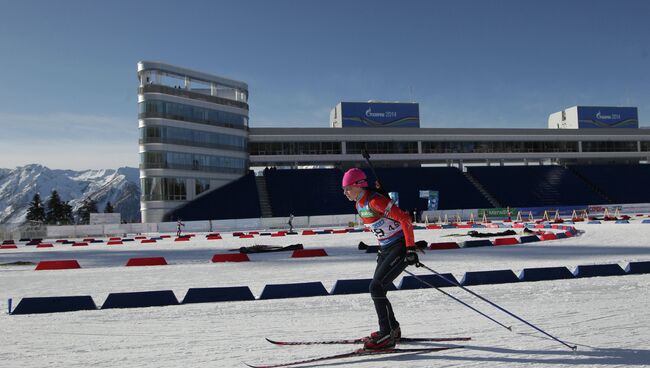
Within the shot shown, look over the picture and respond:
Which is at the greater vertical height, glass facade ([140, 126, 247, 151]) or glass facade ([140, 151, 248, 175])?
glass facade ([140, 126, 247, 151])

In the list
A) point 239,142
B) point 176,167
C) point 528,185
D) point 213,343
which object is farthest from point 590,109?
point 213,343

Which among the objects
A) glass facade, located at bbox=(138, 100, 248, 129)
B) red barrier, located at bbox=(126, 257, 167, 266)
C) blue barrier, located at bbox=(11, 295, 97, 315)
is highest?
glass facade, located at bbox=(138, 100, 248, 129)

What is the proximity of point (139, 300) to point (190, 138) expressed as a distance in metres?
49.3

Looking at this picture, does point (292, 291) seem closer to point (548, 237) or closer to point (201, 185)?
point (548, 237)

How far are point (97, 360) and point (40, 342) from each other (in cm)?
143

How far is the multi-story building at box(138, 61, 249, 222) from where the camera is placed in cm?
5366

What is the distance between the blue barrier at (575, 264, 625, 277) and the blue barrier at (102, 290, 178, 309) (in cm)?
855

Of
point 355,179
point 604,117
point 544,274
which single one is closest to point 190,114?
point 544,274

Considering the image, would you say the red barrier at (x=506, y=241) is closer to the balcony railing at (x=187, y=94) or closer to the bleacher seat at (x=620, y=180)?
the balcony railing at (x=187, y=94)

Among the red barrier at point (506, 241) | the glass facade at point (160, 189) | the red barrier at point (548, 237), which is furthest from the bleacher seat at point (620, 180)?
the glass facade at point (160, 189)

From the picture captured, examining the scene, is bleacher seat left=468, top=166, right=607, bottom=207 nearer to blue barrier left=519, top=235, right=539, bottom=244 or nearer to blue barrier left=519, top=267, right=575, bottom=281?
blue barrier left=519, top=235, right=539, bottom=244

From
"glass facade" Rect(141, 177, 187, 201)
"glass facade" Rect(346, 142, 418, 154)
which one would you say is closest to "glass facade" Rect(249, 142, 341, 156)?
"glass facade" Rect(346, 142, 418, 154)

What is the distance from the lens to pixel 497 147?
69750 mm

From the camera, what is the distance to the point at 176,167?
5491 centimetres
